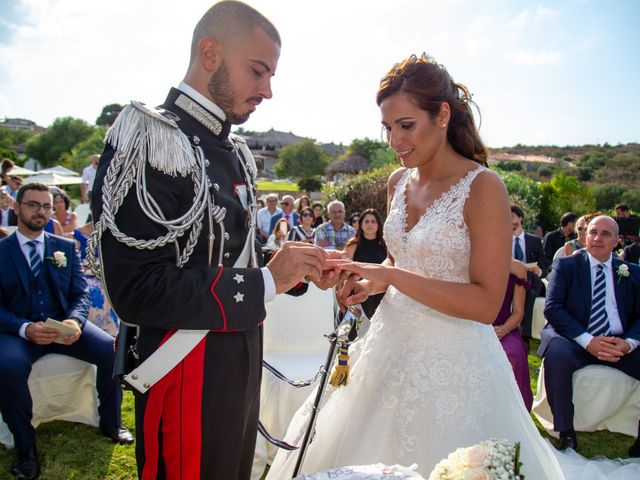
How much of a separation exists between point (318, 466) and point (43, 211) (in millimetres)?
3363

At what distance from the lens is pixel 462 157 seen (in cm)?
238

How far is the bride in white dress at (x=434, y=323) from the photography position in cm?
205

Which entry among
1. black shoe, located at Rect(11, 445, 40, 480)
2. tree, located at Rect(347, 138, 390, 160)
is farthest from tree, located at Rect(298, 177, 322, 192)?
black shoe, located at Rect(11, 445, 40, 480)

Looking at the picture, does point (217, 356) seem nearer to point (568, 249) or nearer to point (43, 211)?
point (43, 211)

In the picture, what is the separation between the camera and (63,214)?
24.1 feet

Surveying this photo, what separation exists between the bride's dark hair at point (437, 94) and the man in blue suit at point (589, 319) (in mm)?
2722

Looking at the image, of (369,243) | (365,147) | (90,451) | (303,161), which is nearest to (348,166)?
(365,147)

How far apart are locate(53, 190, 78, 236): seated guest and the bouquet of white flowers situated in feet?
24.2

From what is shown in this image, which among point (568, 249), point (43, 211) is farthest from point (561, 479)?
point (568, 249)

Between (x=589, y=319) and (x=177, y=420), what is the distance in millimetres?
4146

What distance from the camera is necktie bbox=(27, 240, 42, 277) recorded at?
3.99 m

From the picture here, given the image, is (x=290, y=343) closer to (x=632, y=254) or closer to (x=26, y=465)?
(x=26, y=465)

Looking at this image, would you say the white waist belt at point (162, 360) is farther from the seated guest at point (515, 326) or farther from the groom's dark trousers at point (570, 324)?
the groom's dark trousers at point (570, 324)

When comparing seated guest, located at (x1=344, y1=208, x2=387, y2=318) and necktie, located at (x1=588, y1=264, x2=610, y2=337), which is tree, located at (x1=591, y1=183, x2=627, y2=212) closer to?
seated guest, located at (x1=344, y1=208, x2=387, y2=318)
